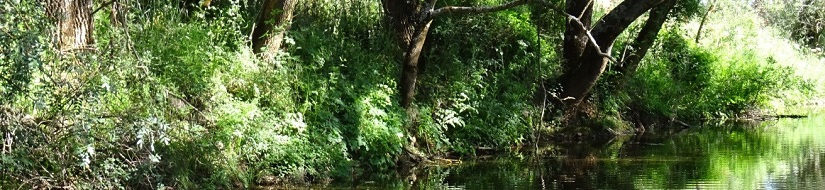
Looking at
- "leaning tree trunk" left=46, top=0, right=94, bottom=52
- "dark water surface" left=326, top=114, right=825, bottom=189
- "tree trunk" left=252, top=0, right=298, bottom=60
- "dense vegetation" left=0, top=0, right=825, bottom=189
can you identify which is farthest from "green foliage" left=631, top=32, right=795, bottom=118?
"leaning tree trunk" left=46, top=0, right=94, bottom=52

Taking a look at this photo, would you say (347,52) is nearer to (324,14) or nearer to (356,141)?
(324,14)

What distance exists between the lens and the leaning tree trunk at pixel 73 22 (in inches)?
317

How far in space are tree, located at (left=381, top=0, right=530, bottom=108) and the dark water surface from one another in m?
1.19

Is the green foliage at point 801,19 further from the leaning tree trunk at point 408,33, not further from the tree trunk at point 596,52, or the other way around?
the leaning tree trunk at point 408,33

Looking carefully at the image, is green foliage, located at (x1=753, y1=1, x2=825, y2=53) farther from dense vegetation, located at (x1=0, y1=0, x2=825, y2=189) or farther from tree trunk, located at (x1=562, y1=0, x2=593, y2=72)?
tree trunk, located at (x1=562, y1=0, x2=593, y2=72)

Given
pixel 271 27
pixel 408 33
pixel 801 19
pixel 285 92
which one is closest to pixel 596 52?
pixel 408 33

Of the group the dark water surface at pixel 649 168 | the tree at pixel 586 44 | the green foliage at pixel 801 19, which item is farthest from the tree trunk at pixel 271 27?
the green foliage at pixel 801 19

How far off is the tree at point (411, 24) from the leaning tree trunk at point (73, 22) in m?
4.30

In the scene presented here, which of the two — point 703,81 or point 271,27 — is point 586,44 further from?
point 271,27

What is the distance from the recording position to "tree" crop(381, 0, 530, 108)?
1170cm

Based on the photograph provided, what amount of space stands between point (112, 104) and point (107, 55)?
66 cm

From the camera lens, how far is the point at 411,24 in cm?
1229

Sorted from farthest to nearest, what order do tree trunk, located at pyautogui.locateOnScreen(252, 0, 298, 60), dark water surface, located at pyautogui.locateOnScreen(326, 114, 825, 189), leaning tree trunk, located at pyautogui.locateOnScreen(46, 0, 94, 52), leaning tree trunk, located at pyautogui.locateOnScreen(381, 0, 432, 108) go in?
1. leaning tree trunk, located at pyautogui.locateOnScreen(381, 0, 432, 108)
2. tree trunk, located at pyautogui.locateOnScreen(252, 0, 298, 60)
3. dark water surface, located at pyautogui.locateOnScreen(326, 114, 825, 189)
4. leaning tree trunk, located at pyautogui.locateOnScreen(46, 0, 94, 52)

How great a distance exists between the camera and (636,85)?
57.9 feet
